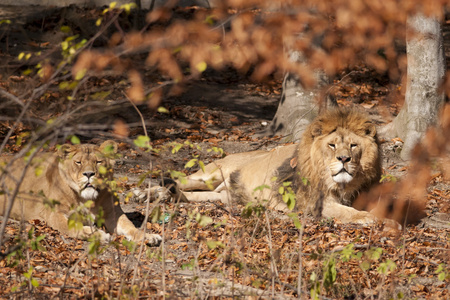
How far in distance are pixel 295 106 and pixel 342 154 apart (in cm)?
408

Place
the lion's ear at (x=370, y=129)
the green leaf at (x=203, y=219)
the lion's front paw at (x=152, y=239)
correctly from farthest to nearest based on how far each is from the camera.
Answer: the lion's ear at (x=370, y=129)
the lion's front paw at (x=152, y=239)
the green leaf at (x=203, y=219)

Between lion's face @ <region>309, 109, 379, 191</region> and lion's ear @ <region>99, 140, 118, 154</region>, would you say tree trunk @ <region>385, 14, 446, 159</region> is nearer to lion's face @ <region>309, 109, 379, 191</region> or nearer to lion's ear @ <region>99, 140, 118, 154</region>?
lion's face @ <region>309, 109, 379, 191</region>

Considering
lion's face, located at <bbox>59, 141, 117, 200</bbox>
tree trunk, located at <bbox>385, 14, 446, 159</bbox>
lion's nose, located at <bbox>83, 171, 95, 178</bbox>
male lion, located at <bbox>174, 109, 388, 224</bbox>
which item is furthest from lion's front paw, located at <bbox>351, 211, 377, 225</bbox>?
lion's nose, located at <bbox>83, 171, 95, 178</bbox>

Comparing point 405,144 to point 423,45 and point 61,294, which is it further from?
point 61,294

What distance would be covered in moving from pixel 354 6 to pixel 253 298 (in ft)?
15.7

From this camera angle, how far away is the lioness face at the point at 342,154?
22.1 ft

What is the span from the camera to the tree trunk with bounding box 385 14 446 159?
28.9ft

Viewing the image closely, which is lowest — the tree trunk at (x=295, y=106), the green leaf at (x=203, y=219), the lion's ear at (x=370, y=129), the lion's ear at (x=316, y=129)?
the tree trunk at (x=295, y=106)

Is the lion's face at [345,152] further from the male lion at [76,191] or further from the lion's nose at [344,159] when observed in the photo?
the male lion at [76,191]

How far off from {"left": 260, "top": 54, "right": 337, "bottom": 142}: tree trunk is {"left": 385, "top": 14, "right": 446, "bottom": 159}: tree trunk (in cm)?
169

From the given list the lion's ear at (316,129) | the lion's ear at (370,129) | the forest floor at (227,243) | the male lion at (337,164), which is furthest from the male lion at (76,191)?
the lion's ear at (370,129)

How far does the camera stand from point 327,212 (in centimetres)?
714

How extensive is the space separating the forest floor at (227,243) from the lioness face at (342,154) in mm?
586

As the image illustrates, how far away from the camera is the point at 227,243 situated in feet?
18.6
